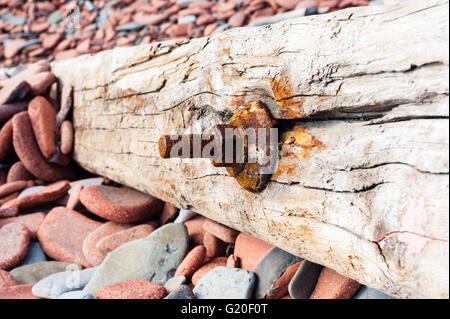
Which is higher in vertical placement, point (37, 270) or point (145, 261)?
point (145, 261)

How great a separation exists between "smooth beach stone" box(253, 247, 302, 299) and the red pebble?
0.85 meters

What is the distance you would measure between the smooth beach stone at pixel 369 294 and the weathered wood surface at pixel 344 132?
0.25m

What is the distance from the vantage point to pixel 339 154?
1.03 meters

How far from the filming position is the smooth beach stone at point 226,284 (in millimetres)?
1396

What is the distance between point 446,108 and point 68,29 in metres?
6.71

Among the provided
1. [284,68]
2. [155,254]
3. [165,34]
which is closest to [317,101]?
[284,68]

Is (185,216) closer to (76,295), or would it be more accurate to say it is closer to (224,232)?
(224,232)

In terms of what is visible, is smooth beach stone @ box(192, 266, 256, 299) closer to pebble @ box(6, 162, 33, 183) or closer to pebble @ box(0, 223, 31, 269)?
pebble @ box(0, 223, 31, 269)

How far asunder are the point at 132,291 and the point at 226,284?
1.19 ft

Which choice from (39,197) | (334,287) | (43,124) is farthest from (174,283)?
(43,124)

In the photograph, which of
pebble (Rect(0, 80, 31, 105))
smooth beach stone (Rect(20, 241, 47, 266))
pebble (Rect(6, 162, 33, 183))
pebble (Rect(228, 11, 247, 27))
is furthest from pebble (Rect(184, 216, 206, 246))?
pebble (Rect(228, 11, 247, 27))

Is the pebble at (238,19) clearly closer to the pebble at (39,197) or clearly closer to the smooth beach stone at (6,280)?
the pebble at (39,197)

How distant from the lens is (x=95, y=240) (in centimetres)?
196
